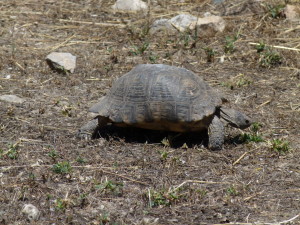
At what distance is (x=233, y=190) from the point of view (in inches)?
189

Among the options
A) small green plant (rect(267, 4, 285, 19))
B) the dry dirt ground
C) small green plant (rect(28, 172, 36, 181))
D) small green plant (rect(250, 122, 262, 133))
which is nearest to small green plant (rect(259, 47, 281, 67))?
the dry dirt ground

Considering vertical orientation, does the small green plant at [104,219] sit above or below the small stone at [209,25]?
above

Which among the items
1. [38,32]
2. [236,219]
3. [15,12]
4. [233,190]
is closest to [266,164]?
[233,190]

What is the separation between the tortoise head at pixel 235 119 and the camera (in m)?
5.83

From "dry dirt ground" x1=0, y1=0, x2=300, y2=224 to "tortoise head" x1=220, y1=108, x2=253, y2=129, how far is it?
152mm

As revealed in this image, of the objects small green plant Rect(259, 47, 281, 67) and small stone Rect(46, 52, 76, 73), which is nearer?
small stone Rect(46, 52, 76, 73)

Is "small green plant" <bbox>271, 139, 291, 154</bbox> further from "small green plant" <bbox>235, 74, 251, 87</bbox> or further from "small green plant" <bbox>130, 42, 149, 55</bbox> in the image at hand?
"small green plant" <bbox>130, 42, 149, 55</bbox>

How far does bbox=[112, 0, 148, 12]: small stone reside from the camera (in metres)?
10.0

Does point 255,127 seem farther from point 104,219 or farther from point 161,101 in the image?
point 104,219

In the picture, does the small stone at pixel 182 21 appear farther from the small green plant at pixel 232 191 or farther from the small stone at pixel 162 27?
the small green plant at pixel 232 191

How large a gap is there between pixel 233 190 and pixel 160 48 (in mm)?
3963

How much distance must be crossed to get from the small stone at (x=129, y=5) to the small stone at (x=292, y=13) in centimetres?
227

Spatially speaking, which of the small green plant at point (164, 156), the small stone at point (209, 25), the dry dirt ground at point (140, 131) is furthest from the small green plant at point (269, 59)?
the small green plant at point (164, 156)

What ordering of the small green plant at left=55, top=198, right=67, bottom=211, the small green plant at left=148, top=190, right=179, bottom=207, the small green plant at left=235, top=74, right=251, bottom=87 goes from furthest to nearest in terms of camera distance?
the small green plant at left=235, top=74, right=251, bottom=87 → the small green plant at left=148, top=190, right=179, bottom=207 → the small green plant at left=55, top=198, right=67, bottom=211
